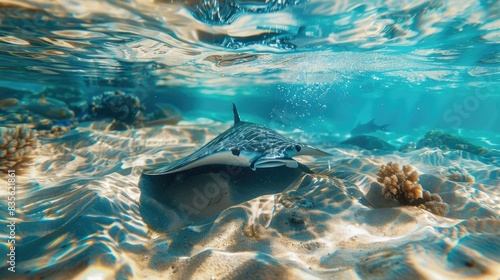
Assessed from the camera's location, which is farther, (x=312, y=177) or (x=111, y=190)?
(x=312, y=177)

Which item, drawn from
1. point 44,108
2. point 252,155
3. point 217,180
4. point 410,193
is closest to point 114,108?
point 44,108

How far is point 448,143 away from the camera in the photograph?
15.1 m

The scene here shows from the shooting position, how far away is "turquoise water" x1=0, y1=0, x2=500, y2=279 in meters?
2.72

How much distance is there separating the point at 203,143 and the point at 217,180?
579 centimetres

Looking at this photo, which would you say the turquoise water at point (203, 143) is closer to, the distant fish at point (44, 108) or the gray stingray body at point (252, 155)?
the distant fish at point (44, 108)

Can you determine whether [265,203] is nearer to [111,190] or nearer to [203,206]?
[203,206]

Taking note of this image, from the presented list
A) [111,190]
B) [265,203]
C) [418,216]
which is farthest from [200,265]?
[418,216]

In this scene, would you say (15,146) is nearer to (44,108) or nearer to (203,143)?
(44,108)

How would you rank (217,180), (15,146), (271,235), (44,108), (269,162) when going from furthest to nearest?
(44,108) < (15,146) < (217,180) < (269,162) < (271,235)

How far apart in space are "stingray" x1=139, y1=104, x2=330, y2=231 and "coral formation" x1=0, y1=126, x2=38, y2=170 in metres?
4.02

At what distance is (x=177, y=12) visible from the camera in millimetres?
7945

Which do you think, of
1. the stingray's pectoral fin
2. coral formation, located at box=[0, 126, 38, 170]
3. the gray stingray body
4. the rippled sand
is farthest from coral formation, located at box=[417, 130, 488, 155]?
coral formation, located at box=[0, 126, 38, 170]

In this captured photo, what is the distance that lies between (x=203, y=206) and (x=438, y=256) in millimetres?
3614

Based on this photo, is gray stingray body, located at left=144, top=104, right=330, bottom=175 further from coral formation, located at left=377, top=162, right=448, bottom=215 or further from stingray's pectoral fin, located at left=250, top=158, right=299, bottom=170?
coral formation, located at left=377, top=162, right=448, bottom=215
